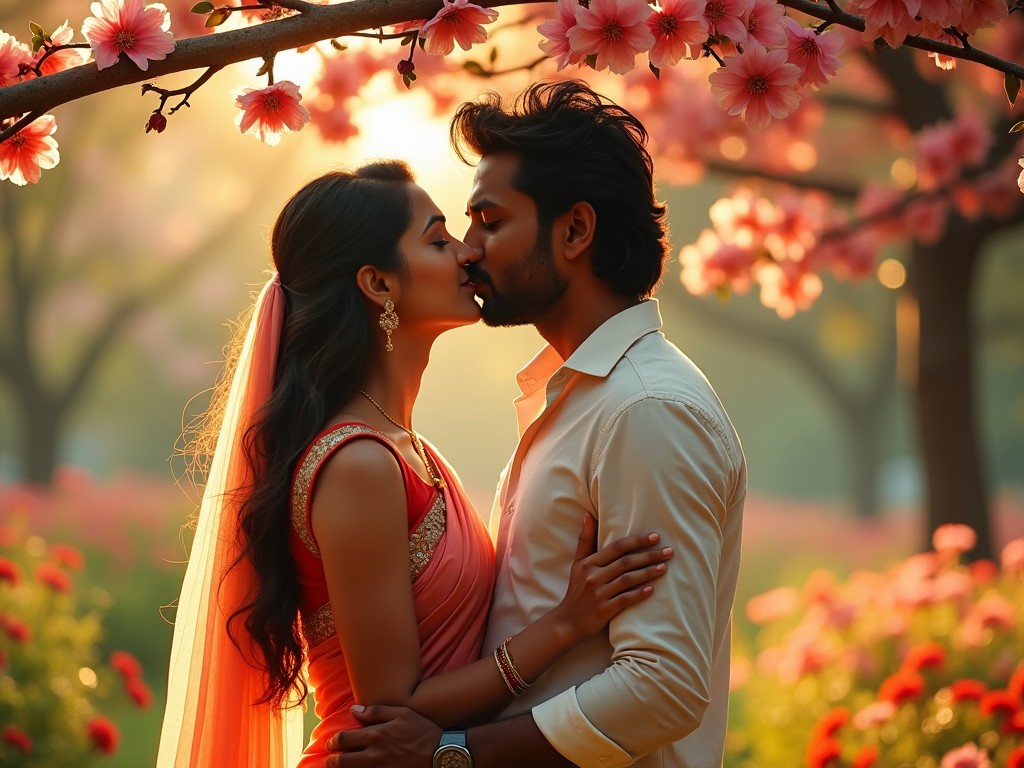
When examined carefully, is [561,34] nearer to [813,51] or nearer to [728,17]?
[728,17]

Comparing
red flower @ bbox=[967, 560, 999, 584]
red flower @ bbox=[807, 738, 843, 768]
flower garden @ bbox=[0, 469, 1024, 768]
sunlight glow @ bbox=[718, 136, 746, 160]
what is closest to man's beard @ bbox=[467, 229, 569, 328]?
flower garden @ bbox=[0, 469, 1024, 768]

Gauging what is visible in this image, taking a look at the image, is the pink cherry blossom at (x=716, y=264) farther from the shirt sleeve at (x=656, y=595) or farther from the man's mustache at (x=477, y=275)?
the shirt sleeve at (x=656, y=595)

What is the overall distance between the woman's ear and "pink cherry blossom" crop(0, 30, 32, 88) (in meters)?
0.81

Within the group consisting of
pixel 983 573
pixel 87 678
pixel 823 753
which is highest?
pixel 87 678

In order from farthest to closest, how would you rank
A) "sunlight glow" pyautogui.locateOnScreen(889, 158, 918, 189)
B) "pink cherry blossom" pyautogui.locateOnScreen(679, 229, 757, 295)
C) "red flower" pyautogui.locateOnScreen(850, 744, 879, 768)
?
"sunlight glow" pyautogui.locateOnScreen(889, 158, 918, 189)
"pink cherry blossom" pyautogui.locateOnScreen(679, 229, 757, 295)
"red flower" pyautogui.locateOnScreen(850, 744, 879, 768)

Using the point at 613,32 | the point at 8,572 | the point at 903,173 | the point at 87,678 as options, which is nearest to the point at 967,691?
the point at 613,32

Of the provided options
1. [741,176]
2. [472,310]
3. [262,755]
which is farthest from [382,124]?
[262,755]

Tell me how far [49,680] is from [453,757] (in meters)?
2.96

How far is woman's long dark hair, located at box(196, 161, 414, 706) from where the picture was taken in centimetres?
250

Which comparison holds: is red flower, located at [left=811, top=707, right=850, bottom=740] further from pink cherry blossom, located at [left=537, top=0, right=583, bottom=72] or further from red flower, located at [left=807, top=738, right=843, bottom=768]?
pink cherry blossom, located at [left=537, top=0, right=583, bottom=72]

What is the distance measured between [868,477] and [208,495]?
1611 cm

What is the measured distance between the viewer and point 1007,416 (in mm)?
19984

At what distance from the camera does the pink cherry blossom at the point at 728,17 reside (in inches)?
85.0

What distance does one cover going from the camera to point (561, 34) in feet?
7.13
